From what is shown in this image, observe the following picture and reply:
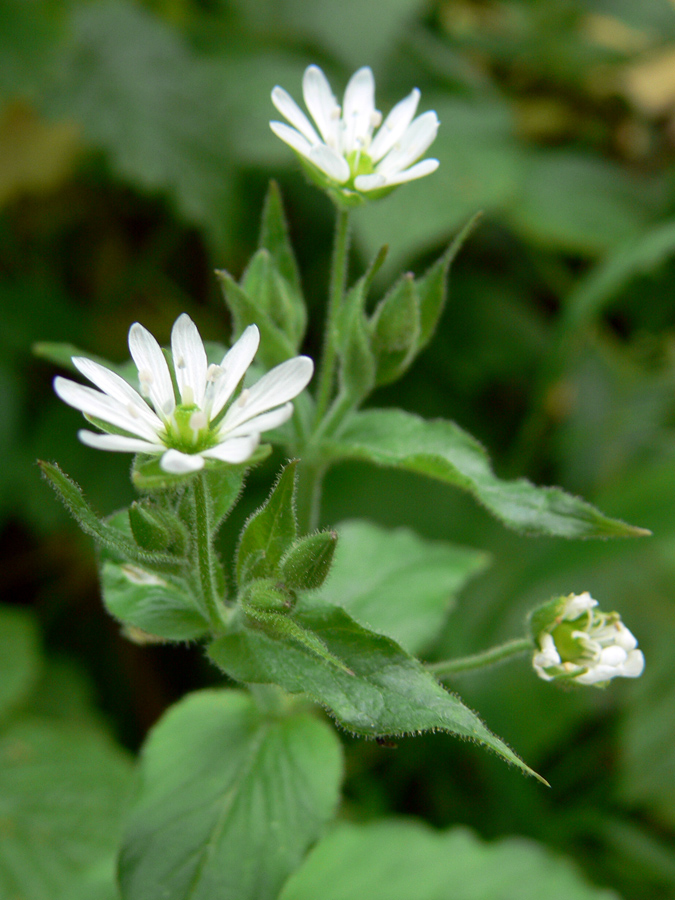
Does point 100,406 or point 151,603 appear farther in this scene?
point 151,603

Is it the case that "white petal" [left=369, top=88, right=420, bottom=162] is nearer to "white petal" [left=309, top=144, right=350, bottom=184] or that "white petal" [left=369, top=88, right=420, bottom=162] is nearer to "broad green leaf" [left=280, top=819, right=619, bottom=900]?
"white petal" [left=309, top=144, right=350, bottom=184]

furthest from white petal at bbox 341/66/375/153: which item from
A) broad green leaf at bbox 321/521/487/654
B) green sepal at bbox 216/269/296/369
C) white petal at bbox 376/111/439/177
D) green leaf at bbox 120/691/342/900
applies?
green leaf at bbox 120/691/342/900

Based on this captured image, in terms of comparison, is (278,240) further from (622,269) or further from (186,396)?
(622,269)

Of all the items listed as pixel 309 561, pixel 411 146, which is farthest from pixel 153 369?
pixel 411 146

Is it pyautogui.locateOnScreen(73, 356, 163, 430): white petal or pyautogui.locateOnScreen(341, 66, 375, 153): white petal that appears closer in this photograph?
pyautogui.locateOnScreen(73, 356, 163, 430): white petal

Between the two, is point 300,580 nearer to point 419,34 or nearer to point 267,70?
point 267,70
